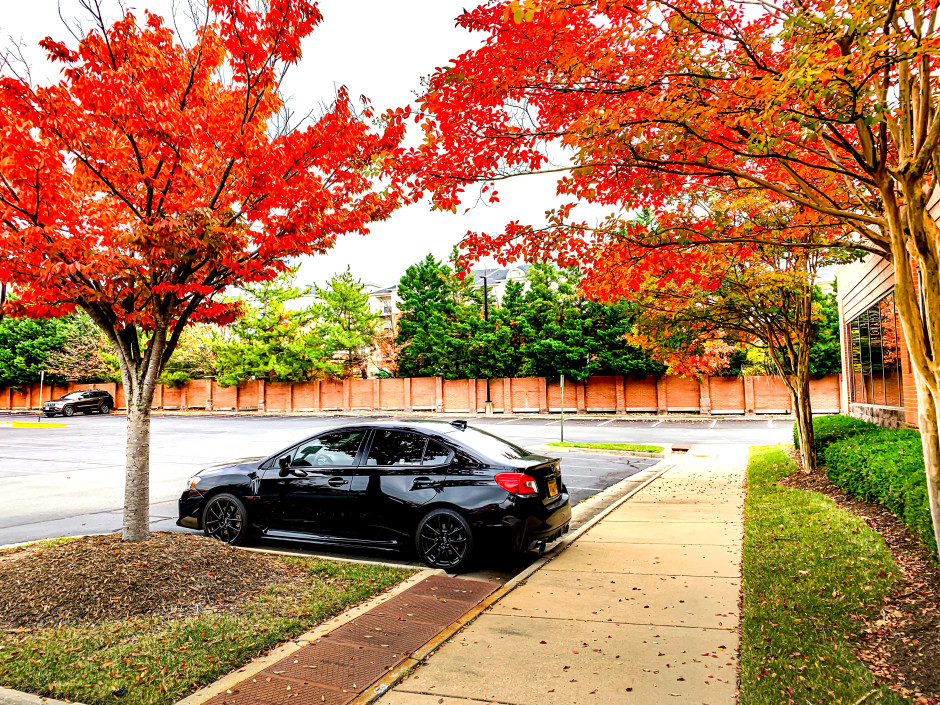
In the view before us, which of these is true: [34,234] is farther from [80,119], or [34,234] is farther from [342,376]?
[342,376]

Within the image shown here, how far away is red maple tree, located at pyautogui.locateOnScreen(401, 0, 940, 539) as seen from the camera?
188 inches

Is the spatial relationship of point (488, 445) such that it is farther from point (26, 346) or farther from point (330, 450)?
point (26, 346)

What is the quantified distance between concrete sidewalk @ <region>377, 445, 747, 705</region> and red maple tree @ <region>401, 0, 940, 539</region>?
7.14 ft

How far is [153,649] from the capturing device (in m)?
Answer: 4.39

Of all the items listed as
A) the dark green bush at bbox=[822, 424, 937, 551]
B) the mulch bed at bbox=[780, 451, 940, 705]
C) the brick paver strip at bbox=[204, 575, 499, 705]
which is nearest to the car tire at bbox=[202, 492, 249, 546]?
the brick paver strip at bbox=[204, 575, 499, 705]

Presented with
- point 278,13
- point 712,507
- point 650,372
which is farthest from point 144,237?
point 650,372

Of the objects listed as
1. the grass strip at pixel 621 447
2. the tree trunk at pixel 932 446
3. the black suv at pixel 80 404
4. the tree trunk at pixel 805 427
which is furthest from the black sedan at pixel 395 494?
the black suv at pixel 80 404

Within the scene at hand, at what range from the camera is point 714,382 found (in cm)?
3909

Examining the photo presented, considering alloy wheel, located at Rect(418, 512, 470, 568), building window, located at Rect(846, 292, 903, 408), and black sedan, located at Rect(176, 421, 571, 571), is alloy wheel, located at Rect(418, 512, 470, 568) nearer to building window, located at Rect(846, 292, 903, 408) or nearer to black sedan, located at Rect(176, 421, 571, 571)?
black sedan, located at Rect(176, 421, 571, 571)

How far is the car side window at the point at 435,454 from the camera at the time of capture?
23.3 ft

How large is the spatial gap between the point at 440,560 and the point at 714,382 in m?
35.7

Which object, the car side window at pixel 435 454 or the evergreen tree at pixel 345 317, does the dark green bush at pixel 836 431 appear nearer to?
the car side window at pixel 435 454

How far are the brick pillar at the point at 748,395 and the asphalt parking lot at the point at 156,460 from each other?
11.3ft

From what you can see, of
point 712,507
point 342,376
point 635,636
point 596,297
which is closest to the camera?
point 635,636
